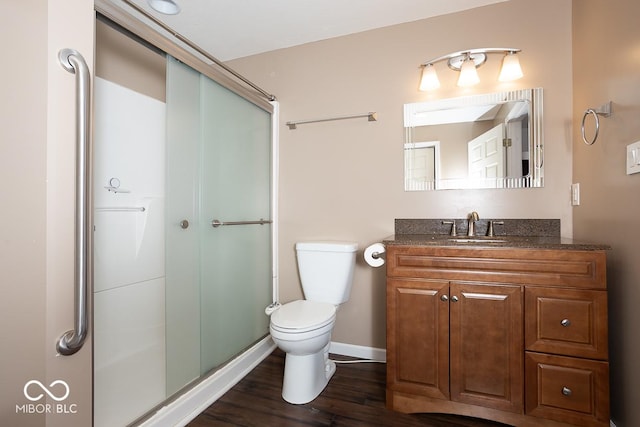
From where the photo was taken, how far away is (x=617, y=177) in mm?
1285

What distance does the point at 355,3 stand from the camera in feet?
5.98

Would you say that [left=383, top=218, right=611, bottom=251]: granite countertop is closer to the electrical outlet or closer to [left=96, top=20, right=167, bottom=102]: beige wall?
the electrical outlet

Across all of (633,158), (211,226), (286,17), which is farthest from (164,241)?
(633,158)

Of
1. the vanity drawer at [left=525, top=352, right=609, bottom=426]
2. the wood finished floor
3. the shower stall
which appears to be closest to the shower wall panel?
the shower stall

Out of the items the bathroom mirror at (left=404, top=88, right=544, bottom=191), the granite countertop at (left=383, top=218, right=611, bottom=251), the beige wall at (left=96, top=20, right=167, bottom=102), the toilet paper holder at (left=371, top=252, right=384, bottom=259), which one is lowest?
the toilet paper holder at (left=371, top=252, right=384, bottom=259)

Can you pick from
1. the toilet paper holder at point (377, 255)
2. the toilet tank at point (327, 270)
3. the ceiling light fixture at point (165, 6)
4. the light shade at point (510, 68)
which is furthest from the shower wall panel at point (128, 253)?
the light shade at point (510, 68)

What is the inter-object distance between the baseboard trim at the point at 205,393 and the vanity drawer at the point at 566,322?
1.59 meters

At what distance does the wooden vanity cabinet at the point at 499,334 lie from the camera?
125 cm

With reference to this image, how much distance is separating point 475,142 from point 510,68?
1.49 ft

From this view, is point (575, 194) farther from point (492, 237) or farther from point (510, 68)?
point (510, 68)

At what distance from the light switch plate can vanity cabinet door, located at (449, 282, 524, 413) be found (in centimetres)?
64

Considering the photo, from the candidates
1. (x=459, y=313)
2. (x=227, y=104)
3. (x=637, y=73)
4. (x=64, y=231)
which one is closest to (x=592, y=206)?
(x=637, y=73)

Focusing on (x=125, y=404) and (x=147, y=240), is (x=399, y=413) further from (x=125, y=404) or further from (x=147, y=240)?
(x=147, y=240)

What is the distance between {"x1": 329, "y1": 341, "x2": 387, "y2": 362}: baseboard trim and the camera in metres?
2.05
